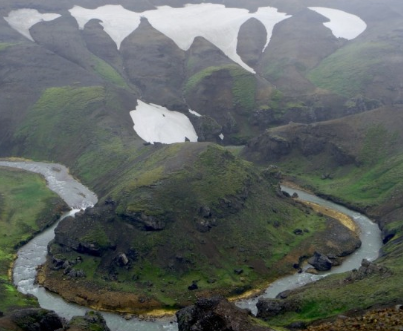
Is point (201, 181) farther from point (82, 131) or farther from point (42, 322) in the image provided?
point (82, 131)

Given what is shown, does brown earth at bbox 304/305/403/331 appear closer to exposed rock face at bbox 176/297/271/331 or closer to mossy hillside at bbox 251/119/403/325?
mossy hillside at bbox 251/119/403/325

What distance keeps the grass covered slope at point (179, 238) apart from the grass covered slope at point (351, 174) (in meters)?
13.7

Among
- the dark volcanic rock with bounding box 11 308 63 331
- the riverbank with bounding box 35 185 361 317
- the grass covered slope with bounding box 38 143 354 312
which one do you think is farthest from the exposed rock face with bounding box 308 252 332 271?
the dark volcanic rock with bounding box 11 308 63 331

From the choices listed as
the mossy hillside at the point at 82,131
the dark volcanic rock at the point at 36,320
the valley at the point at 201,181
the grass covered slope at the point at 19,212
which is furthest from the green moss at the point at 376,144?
the dark volcanic rock at the point at 36,320

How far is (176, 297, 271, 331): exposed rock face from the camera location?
55031mm

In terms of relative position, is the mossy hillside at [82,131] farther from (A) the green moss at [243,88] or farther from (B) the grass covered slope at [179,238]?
(A) the green moss at [243,88]

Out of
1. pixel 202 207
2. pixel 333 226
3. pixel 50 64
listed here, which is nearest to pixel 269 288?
pixel 202 207

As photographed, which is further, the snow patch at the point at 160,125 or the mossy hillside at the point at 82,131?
the snow patch at the point at 160,125

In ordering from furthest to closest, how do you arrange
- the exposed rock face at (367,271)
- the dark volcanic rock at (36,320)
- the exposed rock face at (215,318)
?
the exposed rock face at (367,271)
the dark volcanic rock at (36,320)
the exposed rock face at (215,318)

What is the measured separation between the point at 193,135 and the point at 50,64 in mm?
61699

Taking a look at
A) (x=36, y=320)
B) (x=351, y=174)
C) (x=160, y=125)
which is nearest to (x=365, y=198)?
(x=351, y=174)

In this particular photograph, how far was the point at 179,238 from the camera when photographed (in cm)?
8831

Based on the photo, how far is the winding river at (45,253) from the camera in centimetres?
7306

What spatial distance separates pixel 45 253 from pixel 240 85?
366 feet
